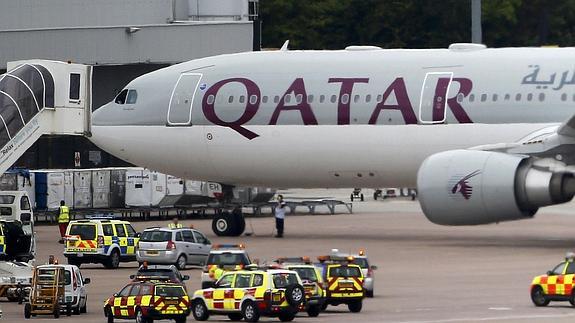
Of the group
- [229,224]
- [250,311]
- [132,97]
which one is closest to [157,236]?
[229,224]

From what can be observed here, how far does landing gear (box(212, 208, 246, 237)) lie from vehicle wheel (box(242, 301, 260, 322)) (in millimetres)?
19529

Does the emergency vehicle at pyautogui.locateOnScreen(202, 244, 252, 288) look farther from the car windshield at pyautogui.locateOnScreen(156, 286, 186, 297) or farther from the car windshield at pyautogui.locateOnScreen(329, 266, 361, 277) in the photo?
the car windshield at pyautogui.locateOnScreen(156, 286, 186, 297)

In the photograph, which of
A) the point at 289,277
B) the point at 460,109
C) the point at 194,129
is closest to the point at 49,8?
the point at 194,129

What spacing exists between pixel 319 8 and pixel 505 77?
2621 inches

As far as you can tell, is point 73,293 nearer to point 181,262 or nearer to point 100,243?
point 181,262

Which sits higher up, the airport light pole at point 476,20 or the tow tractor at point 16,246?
the airport light pole at point 476,20

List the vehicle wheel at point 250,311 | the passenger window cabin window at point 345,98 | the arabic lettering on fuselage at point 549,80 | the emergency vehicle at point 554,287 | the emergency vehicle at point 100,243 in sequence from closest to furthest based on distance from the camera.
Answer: the vehicle wheel at point 250,311
the emergency vehicle at point 554,287
the emergency vehicle at point 100,243
the arabic lettering on fuselage at point 549,80
the passenger window cabin window at point 345,98

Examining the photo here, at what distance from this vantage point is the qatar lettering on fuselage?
134 ft

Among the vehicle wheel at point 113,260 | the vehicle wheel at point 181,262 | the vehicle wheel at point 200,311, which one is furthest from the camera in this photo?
the vehicle wheel at point 113,260

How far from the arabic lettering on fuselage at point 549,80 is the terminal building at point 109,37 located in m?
30.1

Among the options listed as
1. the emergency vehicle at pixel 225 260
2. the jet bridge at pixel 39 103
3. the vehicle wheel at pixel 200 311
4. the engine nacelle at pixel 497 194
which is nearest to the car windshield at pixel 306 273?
the vehicle wheel at pixel 200 311

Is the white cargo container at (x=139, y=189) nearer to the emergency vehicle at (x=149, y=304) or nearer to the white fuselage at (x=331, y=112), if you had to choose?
the white fuselage at (x=331, y=112)

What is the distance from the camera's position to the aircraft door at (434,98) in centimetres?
4097

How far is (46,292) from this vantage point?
93.6 ft
